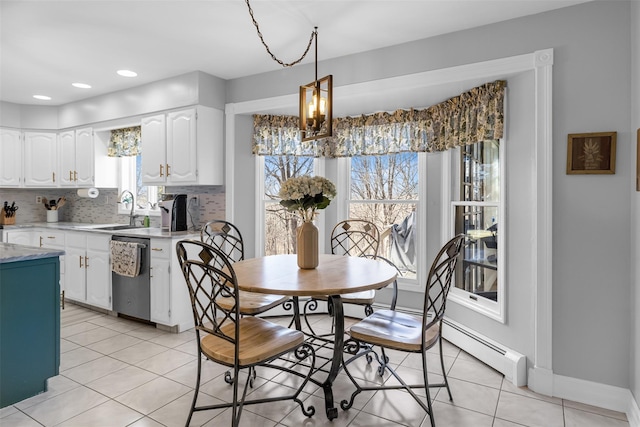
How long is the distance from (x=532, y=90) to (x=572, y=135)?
0.39 m

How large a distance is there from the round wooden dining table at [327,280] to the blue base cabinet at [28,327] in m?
1.22

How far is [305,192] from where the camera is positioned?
2240 millimetres

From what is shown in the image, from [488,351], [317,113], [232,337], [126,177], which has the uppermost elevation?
[317,113]

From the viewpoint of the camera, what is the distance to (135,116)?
4.04 m

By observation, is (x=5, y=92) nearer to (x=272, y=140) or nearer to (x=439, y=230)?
(x=272, y=140)

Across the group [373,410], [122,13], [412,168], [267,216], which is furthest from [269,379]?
[122,13]

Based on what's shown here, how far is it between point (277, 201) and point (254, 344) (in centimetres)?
220

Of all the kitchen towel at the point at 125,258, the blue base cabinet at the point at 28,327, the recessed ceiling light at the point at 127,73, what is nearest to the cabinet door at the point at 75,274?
the kitchen towel at the point at 125,258

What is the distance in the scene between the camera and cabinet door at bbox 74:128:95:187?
4.57 m

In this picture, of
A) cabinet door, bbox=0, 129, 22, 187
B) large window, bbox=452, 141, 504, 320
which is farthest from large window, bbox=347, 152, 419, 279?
cabinet door, bbox=0, 129, 22, 187

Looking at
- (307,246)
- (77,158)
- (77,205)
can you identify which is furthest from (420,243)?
(77,205)

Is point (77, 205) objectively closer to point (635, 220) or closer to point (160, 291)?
point (160, 291)

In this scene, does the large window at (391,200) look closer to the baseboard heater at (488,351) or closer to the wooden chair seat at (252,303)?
the baseboard heater at (488,351)

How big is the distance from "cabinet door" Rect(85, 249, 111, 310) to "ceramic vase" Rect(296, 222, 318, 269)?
2.53 meters
